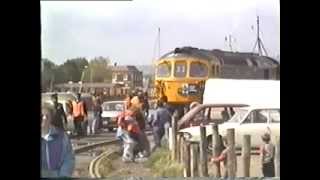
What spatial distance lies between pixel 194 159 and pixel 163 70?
2.51ft

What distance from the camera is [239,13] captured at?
4484mm

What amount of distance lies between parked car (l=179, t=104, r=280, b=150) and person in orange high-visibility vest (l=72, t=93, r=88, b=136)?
805 mm

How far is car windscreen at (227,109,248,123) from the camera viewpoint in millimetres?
4617

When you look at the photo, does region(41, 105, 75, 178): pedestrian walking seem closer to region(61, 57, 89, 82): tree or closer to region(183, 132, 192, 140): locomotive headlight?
region(61, 57, 89, 82): tree

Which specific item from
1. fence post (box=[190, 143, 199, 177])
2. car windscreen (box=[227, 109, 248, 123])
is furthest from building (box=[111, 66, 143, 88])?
car windscreen (box=[227, 109, 248, 123])

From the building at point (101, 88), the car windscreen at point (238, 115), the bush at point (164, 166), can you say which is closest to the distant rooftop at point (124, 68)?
the building at point (101, 88)

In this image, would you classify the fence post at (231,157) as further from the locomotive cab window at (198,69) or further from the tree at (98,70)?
the tree at (98,70)

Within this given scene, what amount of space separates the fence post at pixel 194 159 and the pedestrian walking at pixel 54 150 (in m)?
0.96
